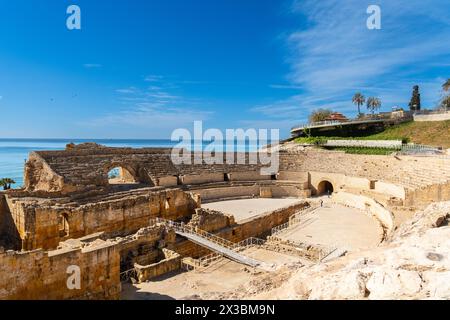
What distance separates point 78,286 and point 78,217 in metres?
5.56

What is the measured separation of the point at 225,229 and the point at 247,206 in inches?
245

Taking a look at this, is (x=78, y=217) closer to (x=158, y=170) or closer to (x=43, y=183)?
(x=43, y=183)

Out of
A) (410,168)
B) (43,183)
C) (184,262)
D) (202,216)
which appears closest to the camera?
(184,262)

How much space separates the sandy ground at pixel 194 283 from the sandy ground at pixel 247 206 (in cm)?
692

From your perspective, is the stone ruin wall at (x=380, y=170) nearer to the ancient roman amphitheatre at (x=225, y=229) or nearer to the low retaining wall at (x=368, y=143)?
the ancient roman amphitheatre at (x=225, y=229)

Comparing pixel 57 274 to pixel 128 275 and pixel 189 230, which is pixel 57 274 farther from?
pixel 189 230

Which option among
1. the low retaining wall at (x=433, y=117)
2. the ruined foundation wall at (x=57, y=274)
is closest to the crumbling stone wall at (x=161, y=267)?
the ruined foundation wall at (x=57, y=274)

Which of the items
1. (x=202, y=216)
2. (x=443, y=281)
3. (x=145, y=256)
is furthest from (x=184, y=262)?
(x=443, y=281)

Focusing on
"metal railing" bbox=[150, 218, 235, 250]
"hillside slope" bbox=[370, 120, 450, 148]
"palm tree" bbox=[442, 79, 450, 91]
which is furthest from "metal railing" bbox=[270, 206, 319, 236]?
"palm tree" bbox=[442, 79, 450, 91]

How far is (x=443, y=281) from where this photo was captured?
167 inches

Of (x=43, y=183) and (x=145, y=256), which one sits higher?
(x=43, y=183)

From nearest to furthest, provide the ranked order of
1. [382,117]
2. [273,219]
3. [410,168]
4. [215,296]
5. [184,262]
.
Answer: [215,296], [184,262], [273,219], [410,168], [382,117]

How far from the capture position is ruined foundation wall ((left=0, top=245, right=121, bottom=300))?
8.12 m

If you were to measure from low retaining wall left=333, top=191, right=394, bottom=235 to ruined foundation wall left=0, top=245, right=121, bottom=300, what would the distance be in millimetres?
12748
